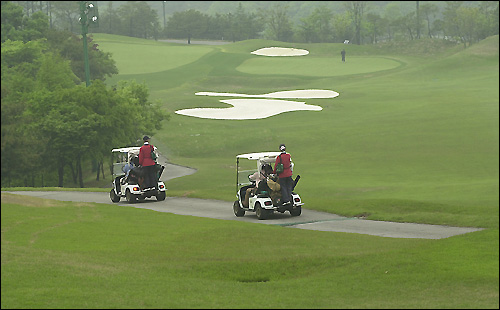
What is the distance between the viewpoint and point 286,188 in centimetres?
2706

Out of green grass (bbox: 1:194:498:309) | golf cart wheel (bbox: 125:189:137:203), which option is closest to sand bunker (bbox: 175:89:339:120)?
golf cart wheel (bbox: 125:189:137:203)

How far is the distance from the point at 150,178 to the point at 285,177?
8.49 m

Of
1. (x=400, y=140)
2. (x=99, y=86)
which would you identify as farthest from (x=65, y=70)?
(x=400, y=140)

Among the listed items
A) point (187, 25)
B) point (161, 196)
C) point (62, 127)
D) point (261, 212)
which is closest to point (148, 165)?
point (161, 196)

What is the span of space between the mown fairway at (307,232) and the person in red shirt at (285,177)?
2.70 meters

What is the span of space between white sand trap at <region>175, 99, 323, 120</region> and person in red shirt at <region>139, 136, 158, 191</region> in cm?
3875

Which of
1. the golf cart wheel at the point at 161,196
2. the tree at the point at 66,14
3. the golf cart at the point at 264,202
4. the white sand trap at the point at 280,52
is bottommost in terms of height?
the golf cart wheel at the point at 161,196

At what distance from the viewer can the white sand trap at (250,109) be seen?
72.6 meters

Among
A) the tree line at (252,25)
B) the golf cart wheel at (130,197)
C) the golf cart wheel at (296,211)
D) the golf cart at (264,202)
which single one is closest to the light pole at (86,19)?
the golf cart wheel at (130,197)

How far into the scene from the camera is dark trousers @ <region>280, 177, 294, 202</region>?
26.9 m

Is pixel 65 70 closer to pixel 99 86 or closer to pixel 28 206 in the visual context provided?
pixel 99 86

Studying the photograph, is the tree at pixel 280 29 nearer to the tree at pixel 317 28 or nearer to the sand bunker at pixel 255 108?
the tree at pixel 317 28

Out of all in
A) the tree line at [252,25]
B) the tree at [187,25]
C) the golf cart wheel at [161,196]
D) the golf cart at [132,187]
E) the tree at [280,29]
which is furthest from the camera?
the tree at [280,29]

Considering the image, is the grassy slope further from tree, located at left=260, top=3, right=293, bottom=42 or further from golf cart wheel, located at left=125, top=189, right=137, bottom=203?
tree, located at left=260, top=3, right=293, bottom=42
